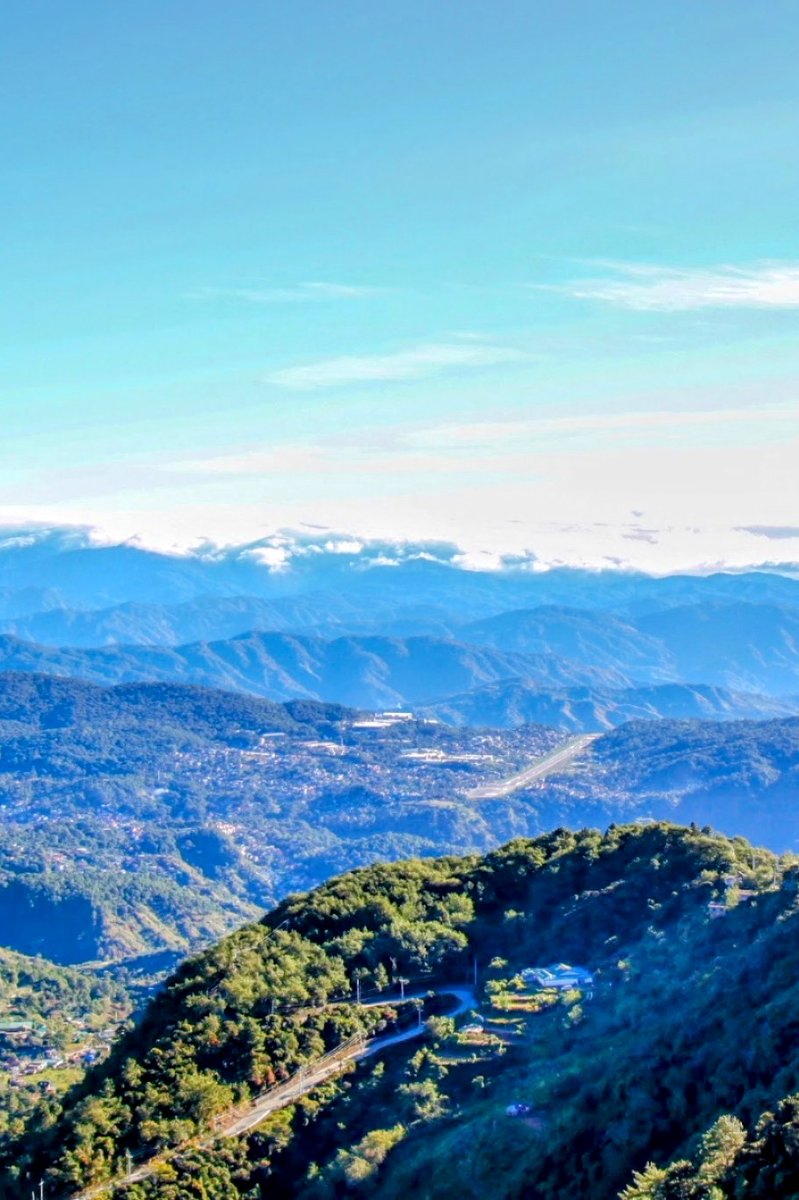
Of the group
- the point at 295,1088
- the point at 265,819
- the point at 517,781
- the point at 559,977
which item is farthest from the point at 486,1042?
the point at 517,781

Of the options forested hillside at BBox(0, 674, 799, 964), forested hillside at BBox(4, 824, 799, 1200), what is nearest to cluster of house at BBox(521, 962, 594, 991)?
forested hillside at BBox(4, 824, 799, 1200)

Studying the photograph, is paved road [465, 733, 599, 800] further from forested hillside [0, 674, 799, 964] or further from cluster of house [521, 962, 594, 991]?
cluster of house [521, 962, 594, 991]

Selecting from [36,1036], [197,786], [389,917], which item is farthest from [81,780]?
[389,917]

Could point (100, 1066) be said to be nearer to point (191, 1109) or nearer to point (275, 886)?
point (191, 1109)

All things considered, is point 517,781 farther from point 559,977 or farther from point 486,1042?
point 486,1042

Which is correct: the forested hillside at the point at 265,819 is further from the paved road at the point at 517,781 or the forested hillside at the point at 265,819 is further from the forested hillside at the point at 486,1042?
the forested hillside at the point at 486,1042

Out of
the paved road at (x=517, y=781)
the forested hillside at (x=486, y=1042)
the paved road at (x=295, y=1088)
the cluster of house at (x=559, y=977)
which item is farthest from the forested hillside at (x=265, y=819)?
the cluster of house at (x=559, y=977)
